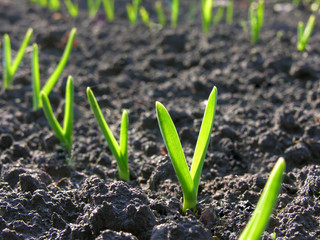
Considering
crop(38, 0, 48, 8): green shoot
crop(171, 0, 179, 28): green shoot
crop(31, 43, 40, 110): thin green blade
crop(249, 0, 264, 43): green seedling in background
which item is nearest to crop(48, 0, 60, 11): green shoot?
crop(38, 0, 48, 8): green shoot

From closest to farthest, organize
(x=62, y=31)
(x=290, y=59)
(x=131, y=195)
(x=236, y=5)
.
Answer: (x=131, y=195), (x=290, y=59), (x=62, y=31), (x=236, y=5)

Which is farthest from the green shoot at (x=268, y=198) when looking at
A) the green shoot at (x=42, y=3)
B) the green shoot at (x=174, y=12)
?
the green shoot at (x=42, y=3)

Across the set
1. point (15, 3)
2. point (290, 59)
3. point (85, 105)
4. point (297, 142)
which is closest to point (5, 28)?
point (15, 3)

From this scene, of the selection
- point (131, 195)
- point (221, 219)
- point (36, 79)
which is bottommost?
point (221, 219)

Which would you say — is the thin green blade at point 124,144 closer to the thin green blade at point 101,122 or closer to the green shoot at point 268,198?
the thin green blade at point 101,122

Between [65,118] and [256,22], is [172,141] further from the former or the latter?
[256,22]

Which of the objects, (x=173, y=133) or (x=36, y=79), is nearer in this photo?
(x=173, y=133)

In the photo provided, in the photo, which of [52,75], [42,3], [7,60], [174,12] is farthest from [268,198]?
[42,3]

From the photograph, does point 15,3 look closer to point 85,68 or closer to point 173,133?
point 85,68
